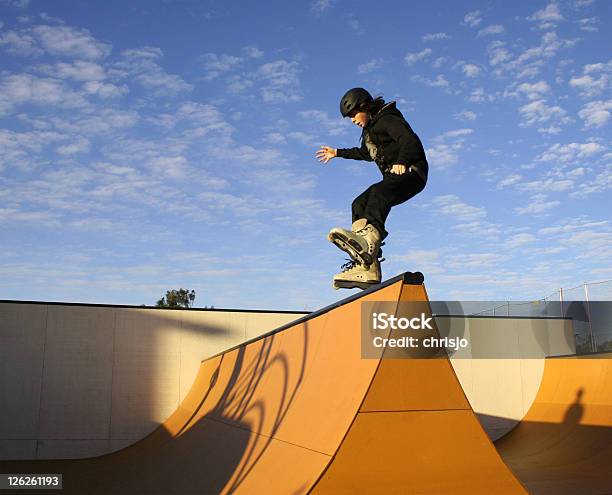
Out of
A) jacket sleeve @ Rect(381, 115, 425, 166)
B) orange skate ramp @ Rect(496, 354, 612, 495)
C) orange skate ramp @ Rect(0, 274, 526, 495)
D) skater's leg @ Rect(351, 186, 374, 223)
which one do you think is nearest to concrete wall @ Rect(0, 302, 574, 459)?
orange skate ramp @ Rect(496, 354, 612, 495)

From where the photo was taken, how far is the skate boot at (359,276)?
5.18 m

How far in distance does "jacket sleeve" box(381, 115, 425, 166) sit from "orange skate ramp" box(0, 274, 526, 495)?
1.45m

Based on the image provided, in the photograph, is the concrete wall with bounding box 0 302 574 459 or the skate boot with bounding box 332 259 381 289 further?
the concrete wall with bounding box 0 302 574 459

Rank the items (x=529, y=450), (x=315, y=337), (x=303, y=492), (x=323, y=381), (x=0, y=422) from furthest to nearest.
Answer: (x=0, y=422) → (x=529, y=450) → (x=315, y=337) → (x=323, y=381) → (x=303, y=492)

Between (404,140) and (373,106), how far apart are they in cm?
64

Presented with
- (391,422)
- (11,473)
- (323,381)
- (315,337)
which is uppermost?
(315,337)

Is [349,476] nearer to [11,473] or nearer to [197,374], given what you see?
[11,473]

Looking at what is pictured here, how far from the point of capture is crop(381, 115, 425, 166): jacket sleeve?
5004mm

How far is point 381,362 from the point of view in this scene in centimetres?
376

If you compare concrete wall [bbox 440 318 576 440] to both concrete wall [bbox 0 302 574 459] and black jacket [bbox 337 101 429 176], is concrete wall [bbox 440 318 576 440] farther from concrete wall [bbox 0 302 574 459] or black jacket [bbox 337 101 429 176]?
black jacket [bbox 337 101 429 176]

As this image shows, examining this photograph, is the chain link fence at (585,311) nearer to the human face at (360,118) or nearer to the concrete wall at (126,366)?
the concrete wall at (126,366)

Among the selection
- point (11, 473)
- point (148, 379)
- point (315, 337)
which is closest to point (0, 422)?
point (11, 473)

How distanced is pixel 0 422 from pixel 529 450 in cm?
1186

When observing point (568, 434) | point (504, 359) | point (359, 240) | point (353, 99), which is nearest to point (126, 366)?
point (568, 434)
